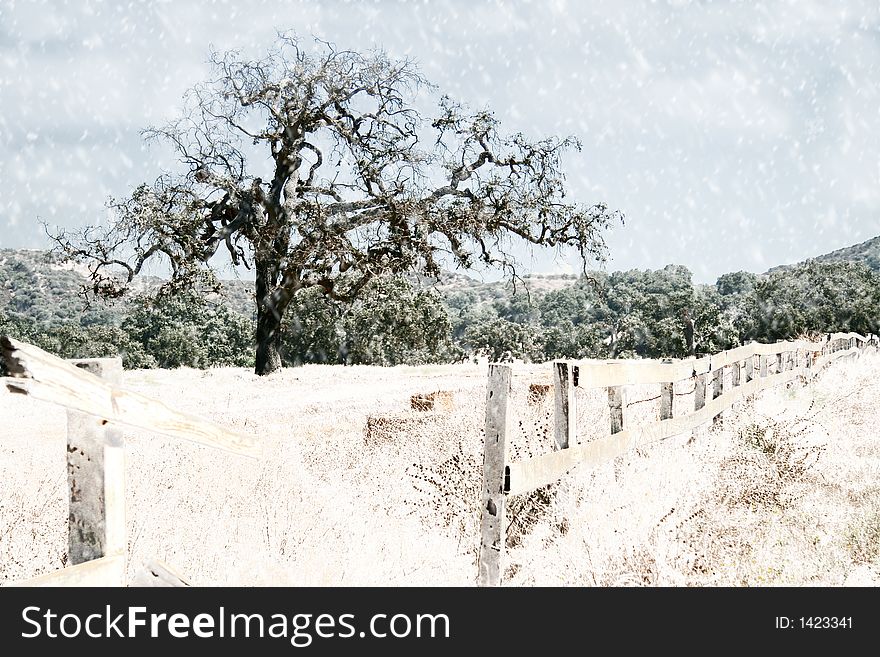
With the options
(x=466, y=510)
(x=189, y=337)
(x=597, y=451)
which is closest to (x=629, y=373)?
(x=597, y=451)

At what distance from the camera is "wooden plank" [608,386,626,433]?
6477 millimetres

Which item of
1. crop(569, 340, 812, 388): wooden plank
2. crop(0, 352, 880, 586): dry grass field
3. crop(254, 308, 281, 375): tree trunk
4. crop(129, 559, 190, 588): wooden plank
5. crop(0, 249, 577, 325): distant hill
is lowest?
crop(0, 352, 880, 586): dry grass field

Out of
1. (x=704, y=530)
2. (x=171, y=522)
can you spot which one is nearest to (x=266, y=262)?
(x=171, y=522)

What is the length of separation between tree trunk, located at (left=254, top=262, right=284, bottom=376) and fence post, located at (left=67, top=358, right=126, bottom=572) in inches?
772

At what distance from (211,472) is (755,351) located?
347 inches

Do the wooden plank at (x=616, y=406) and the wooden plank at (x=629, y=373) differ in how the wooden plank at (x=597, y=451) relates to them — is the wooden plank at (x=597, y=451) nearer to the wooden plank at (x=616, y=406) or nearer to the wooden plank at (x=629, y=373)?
the wooden plank at (x=616, y=406)

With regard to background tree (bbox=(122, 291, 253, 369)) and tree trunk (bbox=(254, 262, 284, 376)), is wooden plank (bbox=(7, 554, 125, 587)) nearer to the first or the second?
tree trunk (bbox=(254, 262, 284, 376))

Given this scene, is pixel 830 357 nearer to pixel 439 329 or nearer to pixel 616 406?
pixel 616 406

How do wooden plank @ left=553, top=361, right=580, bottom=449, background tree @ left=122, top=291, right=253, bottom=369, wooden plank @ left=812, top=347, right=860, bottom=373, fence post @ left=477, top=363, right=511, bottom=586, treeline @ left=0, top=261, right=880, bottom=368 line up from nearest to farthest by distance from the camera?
fence post @ left=477, top=363, right=511, bottom=586 < wooden plank @ left=553, top=361, right=580, bottom=449 < wooden plank @ left=812, top=347, right=860, bottom=373 < treeline @ left=0, top=261, right=880, bottom=368 < background tree @ left=122, top=291, right=253, bottom=369

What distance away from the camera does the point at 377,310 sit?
53.4 m

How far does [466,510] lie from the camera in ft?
20.2

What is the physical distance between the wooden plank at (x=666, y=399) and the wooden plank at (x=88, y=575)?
18.5 ft

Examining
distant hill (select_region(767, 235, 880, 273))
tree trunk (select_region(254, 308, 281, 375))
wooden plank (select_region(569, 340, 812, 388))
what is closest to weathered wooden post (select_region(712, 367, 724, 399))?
wooden plank (select_region(569, 340, 812, 388))
